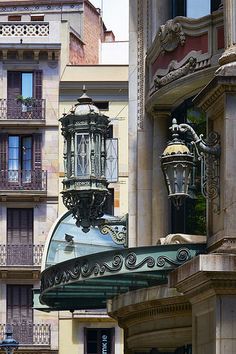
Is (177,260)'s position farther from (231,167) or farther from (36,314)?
(36,314)

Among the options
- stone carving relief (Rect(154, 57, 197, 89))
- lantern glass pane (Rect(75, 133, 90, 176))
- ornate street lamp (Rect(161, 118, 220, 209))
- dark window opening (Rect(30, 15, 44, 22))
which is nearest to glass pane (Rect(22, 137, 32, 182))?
dark window opening (Rect(30, 15, 44, 22))

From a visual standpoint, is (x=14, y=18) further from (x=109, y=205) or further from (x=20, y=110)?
(x=109, y=205)

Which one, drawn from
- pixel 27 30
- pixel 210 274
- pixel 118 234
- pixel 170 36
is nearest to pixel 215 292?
pixel 210 274

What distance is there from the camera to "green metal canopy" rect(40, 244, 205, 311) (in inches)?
931

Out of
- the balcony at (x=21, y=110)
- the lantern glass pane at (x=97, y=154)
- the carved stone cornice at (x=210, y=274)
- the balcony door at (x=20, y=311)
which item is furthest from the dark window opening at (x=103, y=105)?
the carved stone cornice at (x=210, y=274)

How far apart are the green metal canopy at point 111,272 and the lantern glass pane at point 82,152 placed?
5.17 feet

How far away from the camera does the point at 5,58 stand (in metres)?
63.5

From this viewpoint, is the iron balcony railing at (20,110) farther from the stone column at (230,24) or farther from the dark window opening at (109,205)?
the stone column at (230,24)

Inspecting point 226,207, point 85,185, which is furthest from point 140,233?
point 226,207

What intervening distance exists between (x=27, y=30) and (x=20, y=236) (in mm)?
8860

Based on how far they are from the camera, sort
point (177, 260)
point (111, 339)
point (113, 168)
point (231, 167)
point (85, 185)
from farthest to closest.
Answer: point (111, 339), point (113, 168), point (85, 185), point (177, 260), point (231, 167)

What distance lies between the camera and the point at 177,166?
23.4m

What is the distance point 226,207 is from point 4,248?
4095 centimetres

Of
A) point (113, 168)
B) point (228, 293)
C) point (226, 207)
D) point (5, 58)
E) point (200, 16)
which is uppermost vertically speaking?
point (5, 58)
